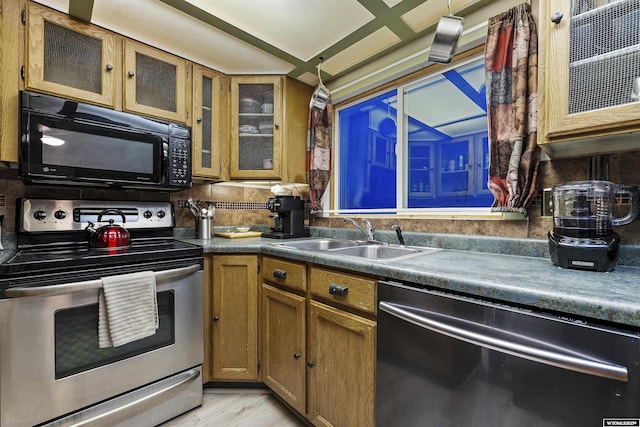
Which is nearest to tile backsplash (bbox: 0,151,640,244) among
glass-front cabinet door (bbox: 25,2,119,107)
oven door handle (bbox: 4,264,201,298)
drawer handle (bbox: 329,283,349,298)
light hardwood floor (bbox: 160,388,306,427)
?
glass-front cabinet door (bbox: 25,2,119,107)

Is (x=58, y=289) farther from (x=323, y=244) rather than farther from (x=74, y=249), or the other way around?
(x=323, y=244)

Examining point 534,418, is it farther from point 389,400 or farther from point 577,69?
point 577,69

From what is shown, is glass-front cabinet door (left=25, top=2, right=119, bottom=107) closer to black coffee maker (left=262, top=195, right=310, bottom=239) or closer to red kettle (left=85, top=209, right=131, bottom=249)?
red kettle (left=85, top=209, right=131, bottom=249)

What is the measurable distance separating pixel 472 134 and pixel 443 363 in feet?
4.41

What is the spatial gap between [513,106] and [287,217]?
1.57m

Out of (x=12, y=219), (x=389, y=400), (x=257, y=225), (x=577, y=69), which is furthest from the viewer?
(x=257, y=225)

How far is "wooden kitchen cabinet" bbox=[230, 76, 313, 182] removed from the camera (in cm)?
222

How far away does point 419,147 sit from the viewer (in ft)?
6.44

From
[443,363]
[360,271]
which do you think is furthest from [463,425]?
[360,271]

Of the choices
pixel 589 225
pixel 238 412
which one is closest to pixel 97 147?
pixel 238 412

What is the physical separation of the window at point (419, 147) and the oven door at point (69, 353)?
148 cm

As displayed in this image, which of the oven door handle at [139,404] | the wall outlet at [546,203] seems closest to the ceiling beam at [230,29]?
the wall outlet at [546,203]

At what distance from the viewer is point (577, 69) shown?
98 cm

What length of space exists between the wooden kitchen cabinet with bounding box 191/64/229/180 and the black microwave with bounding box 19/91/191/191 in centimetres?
15
